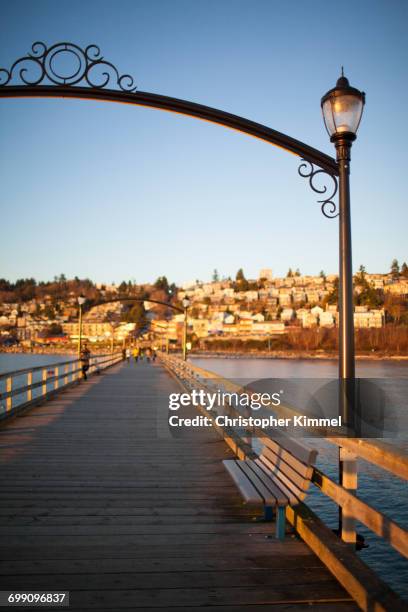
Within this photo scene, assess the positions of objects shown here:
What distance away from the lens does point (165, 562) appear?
411 cm

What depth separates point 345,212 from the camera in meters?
5.51

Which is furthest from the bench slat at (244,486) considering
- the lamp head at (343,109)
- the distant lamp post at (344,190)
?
the lamp head at (343,109)

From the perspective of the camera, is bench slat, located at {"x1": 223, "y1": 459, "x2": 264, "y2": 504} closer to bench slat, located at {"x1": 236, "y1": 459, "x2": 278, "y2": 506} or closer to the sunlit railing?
bench slat, located at {"x1": 236, "y1": 459, "x2": 278, "y2": 506}

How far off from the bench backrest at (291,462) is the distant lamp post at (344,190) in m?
0.58

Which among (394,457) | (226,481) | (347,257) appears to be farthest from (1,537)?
(347,257)

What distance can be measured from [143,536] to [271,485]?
1.08m

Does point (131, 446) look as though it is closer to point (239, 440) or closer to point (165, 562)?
point (239, 440)

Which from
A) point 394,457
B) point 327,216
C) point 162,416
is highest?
point 327,216

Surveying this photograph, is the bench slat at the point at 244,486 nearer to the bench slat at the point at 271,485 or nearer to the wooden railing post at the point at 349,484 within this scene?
the bench slat at the point at 271,485

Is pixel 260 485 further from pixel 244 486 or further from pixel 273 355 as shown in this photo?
pixel 273 355

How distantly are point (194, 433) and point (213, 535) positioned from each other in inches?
214

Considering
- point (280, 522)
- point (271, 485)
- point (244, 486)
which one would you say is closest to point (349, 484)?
point (280, 522)

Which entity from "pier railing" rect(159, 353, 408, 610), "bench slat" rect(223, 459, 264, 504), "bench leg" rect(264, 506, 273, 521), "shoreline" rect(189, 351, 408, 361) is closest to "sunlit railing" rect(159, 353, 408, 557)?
"pier railing" rect(159, 353, 408, 610)

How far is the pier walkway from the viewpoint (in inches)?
143
